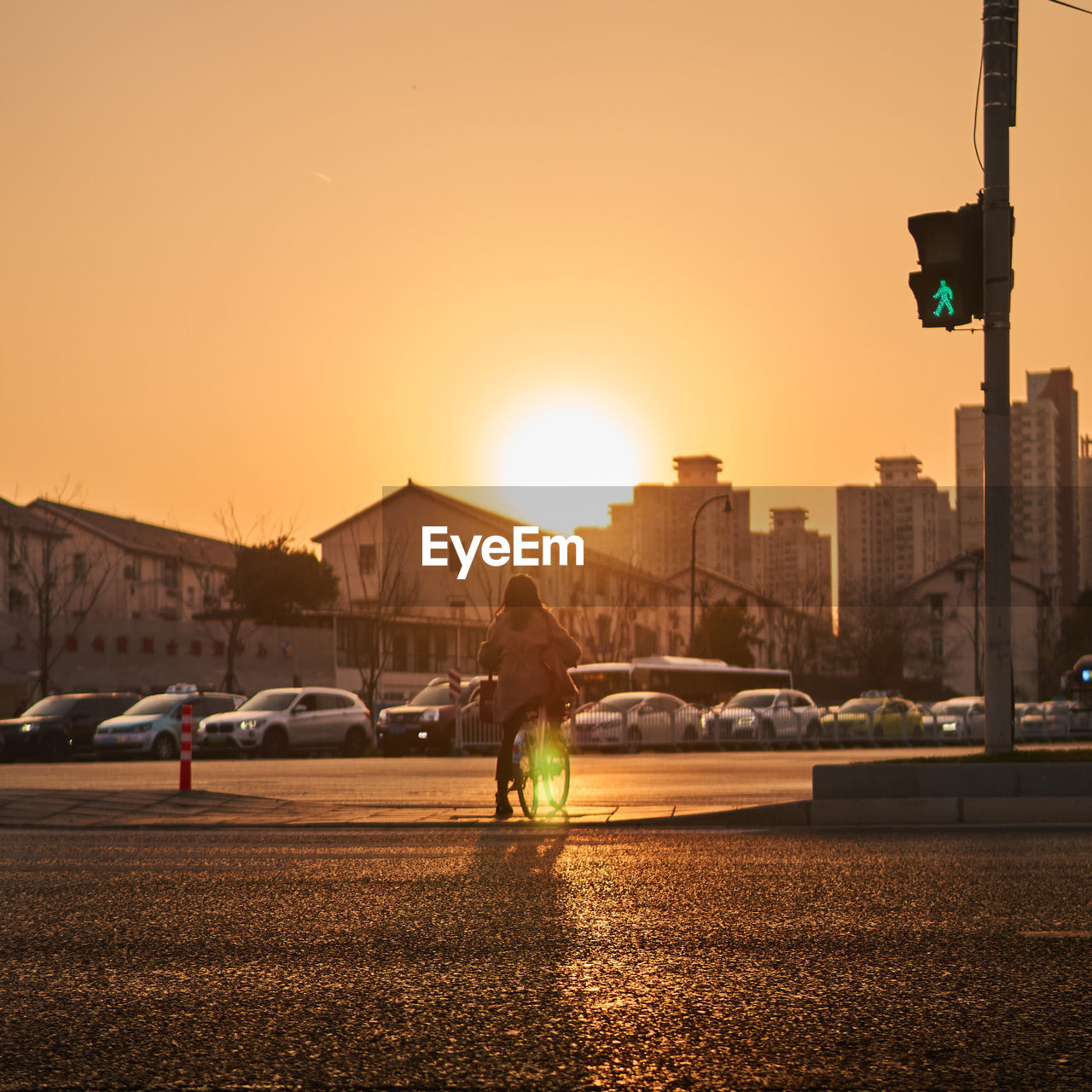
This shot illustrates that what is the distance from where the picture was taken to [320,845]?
8930 mm

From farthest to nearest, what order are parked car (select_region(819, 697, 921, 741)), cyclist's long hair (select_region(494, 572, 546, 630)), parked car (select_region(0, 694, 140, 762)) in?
parked car (select_region(819, 697, 921, 741)) → parked car (select_region(0, 694, 140, 762)) → cyclist's long hair (select_region(494, 572, 546, 630))

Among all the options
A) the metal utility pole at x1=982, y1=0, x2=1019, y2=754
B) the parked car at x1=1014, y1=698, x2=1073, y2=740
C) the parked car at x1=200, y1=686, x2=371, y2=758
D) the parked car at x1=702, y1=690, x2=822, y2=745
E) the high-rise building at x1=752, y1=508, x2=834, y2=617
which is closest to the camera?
the metal utility pole at x1=982, y1=0, x2=1019, y2=754

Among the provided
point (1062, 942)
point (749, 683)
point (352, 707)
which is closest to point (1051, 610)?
point (749, 683)

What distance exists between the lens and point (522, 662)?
11156mm

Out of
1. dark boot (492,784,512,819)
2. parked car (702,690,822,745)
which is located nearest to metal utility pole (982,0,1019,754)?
dark boot (492,784,512,819)

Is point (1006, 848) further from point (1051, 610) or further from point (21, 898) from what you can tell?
point (1051, 610)

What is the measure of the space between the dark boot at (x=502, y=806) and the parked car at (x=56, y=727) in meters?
23.8

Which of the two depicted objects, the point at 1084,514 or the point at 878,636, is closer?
the point at 878,636

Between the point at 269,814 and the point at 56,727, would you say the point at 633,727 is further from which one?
the point at 269,814

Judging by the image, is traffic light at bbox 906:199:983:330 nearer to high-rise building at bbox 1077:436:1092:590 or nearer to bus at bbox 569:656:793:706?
bus at bbox 569:656:793:706

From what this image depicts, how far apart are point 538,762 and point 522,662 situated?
3.16ft

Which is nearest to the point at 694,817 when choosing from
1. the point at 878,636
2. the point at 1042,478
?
the point at 878,636

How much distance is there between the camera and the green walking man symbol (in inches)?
466

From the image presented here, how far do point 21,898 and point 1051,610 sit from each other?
345 ft
